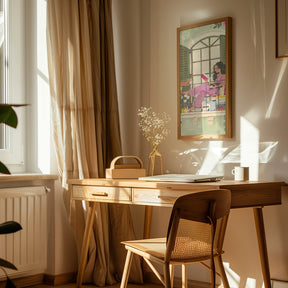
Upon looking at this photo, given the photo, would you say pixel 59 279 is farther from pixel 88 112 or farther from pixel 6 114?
pixel 6 114

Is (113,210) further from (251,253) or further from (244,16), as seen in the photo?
(244,16)

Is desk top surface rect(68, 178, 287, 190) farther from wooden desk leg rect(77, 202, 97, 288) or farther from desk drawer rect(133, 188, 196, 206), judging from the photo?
wooden desk leg rect(77, 202, 97, 288)

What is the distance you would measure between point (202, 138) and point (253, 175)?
1.36 ft

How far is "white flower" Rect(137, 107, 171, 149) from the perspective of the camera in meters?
3.24

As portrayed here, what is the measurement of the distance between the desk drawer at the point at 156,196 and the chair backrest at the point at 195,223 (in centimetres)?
36

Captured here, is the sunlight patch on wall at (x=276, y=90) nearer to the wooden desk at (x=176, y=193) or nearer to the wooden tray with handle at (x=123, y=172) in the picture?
the wooden desk at (x=176, y=193)

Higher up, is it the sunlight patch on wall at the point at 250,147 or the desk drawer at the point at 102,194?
the sunlight patch on wall at the point at 250,147

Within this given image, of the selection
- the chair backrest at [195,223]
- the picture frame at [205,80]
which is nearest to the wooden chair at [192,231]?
the chair backrest at [195,223]

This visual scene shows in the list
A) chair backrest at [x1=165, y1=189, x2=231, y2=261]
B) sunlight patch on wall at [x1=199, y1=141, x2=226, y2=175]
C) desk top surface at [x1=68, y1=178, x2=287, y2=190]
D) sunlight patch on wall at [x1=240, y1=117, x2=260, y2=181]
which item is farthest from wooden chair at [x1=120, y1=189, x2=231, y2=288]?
sunlight patch on wall at [x1=199, y1=141, x2=226, y2=175]

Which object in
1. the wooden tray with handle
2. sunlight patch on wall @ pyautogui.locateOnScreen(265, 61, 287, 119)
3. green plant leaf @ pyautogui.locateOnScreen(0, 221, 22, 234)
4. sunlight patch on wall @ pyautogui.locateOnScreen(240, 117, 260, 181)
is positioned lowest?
the wooden tray with handle

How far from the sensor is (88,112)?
3.30 meters

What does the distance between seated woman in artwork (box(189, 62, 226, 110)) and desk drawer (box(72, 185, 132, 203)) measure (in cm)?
74

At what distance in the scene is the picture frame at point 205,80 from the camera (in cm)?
302

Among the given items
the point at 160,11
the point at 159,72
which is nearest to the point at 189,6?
the point at 160,11
